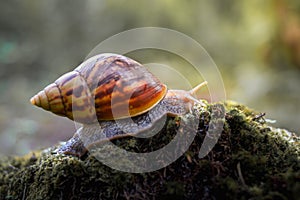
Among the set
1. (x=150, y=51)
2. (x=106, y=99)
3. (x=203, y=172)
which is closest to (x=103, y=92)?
(x=106, y=99)

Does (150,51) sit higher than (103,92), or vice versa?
(150,51)

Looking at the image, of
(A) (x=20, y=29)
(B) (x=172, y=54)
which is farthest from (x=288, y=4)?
(A) (x=20, y=29)

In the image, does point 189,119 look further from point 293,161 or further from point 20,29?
point 20,29

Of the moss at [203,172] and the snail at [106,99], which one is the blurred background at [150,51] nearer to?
the snail at [106,99]

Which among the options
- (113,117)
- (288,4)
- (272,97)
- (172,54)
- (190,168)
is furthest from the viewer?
(172,54)

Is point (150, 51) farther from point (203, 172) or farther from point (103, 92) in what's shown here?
point (203, 172)

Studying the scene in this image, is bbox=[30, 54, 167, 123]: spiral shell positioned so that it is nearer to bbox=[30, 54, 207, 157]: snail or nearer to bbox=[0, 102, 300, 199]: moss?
bbox=[30, 54, 207, 157]: snail

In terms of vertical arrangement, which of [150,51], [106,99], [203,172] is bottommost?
[203,172]

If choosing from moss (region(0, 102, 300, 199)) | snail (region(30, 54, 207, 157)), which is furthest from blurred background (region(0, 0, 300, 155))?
moss (region(0, 102, 300, 199))
